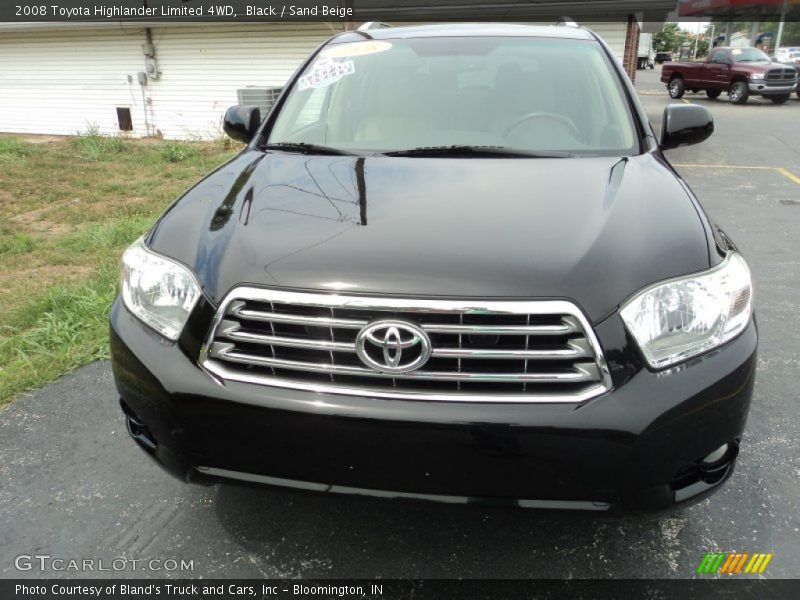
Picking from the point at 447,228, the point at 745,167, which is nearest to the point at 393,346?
the point at 447,228

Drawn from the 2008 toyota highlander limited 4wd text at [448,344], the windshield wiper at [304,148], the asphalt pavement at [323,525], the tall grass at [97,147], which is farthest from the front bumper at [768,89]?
the windshield wiper at [304,148]

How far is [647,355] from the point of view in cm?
162

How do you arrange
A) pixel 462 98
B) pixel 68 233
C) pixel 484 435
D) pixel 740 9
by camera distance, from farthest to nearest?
1. pixel 740 9
2. pixel 68 233
3. pixel 462 98
4. pixel 484 435

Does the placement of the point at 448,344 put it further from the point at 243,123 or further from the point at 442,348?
the point at 243,123

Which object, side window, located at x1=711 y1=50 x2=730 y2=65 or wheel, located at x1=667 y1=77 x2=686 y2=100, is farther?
wheel, located at x1=667 y1=77 x2=686 y2=100

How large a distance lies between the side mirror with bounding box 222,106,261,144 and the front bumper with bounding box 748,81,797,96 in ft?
65.6

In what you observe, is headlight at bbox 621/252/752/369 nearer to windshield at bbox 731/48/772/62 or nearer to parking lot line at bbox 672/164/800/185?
parking lot line at bbox 672/164/800/185

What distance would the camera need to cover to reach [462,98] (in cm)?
283

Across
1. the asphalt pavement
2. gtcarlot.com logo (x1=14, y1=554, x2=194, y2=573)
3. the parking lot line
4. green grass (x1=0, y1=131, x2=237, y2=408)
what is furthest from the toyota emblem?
the parking lot line

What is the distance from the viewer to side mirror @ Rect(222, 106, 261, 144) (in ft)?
10.2

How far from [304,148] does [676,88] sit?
896 inches

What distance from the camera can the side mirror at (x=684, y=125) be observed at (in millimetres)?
2893

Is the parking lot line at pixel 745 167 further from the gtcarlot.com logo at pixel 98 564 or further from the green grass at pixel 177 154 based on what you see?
the gtcarlot.com logo at pixel 98 564

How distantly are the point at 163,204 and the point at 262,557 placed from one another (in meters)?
6.20
